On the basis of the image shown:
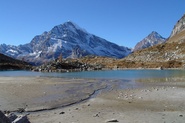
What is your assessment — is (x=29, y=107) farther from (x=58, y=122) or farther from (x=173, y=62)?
(x=173, y=62)

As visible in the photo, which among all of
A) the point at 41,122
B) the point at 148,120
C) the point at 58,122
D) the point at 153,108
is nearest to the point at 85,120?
the point at 58,122

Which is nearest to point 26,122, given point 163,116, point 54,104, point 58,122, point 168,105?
point 58,122

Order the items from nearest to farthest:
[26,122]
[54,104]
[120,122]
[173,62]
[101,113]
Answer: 1. [26,122]
2. [120,122]
3. [101,113]
4. [54,104]
5. [173,62]

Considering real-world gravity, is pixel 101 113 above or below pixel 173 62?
below

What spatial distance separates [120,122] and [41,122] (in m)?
5.53

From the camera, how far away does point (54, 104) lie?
2691 cm

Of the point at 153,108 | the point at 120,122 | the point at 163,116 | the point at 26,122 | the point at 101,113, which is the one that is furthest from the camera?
the point at 153,108

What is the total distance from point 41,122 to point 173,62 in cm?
18534

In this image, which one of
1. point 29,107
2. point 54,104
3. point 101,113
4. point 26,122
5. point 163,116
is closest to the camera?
point 26,122

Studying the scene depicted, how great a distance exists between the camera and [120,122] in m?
17.5

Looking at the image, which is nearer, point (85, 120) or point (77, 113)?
point (85, 120)

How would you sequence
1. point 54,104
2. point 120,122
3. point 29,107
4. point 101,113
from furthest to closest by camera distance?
point 54,104 < point 29,107 < point 101,113 < point 120,122

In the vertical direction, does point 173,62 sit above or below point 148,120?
above

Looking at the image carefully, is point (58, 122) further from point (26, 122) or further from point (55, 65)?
point (55, 65)
